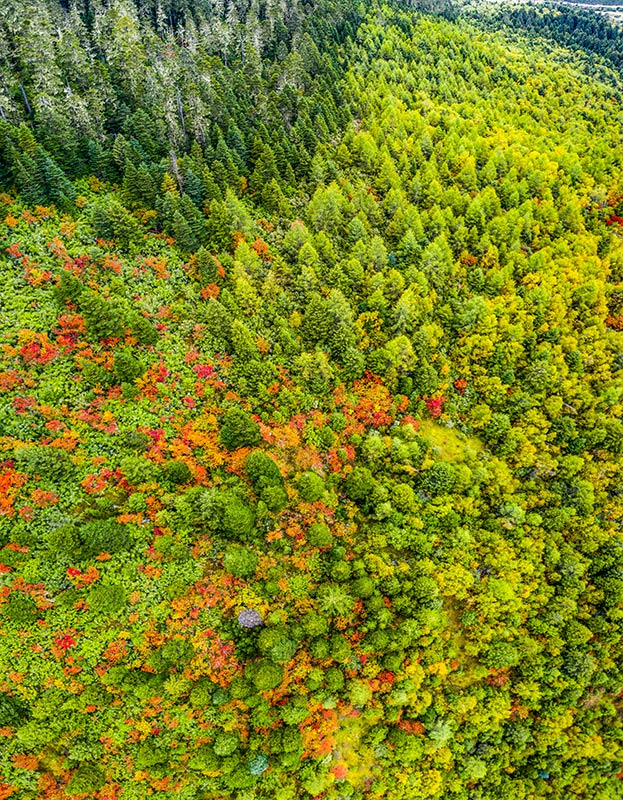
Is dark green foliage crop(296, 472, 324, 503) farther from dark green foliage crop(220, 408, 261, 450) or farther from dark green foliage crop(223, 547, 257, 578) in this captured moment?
dark green foliage crop(223, 547, 257, 578)

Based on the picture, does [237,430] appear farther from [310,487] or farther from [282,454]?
[310,487]

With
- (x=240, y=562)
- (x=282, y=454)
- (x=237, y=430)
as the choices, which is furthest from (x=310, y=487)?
(x=240, y=562)

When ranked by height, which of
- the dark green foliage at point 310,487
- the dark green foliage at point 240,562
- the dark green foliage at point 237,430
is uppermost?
the dark green foliage at point 237,430

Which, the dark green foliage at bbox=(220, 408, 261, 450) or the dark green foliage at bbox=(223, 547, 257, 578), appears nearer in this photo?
the dark green foliage at bbox=(223, 547, 257, 578)

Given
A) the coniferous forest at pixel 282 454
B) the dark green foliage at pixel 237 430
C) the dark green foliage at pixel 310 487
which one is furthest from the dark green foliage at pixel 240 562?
the dark green foliage at pixel 237 430

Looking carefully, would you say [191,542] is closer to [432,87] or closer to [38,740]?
[38,740]

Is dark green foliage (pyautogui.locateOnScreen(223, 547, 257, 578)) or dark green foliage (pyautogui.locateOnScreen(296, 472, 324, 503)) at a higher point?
dark green foliage (pyautogui.locateOnScreen(296, 472, 324, 503))

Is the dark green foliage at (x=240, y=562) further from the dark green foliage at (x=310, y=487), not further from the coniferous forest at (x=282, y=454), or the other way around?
the dark green foliage at (x=310, y=487)

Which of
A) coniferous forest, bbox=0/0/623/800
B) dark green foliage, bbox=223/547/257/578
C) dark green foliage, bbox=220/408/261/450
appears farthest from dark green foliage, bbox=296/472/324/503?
dark green foliage, bbox=223/547/257/578
